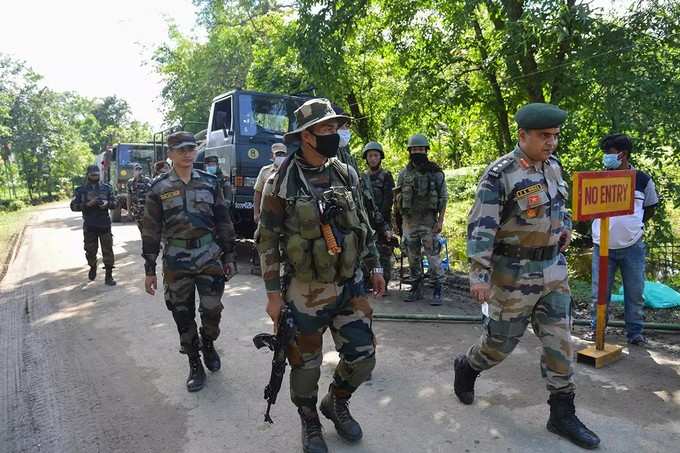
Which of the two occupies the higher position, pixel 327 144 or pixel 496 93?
pixel 496 93

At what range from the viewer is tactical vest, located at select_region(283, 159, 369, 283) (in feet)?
8.76

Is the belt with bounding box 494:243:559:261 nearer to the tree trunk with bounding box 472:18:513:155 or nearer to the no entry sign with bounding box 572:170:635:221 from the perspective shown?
the no entry sign with bounding box 572:170:635:221

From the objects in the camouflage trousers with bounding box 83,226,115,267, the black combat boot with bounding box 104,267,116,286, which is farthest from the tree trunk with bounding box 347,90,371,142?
the black combat boot with bounding box 104,267,116,286

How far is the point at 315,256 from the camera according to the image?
2.67m

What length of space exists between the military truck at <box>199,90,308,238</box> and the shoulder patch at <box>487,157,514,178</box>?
18.6 ft

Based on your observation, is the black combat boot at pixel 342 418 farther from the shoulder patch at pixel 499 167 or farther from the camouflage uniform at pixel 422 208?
the camouflage uniform at pixel 422 208

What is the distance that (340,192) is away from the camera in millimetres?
2762

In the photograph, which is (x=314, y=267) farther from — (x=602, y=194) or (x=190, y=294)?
(x=602, y=194)

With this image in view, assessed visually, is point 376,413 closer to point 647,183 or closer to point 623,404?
point 623,404

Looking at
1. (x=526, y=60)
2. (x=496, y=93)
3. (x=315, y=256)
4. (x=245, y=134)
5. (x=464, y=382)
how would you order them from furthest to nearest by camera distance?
(x=496, y=93) < (x=245, y=134) < (x=526, y=60) < (x=464, y=382) < (x=315, y=256)

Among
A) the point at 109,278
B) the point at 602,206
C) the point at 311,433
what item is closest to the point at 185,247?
the point at 311,433

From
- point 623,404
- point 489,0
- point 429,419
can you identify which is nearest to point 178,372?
point 429,419

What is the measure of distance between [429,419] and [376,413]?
13.2 inches

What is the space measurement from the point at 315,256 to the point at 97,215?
6.24m
